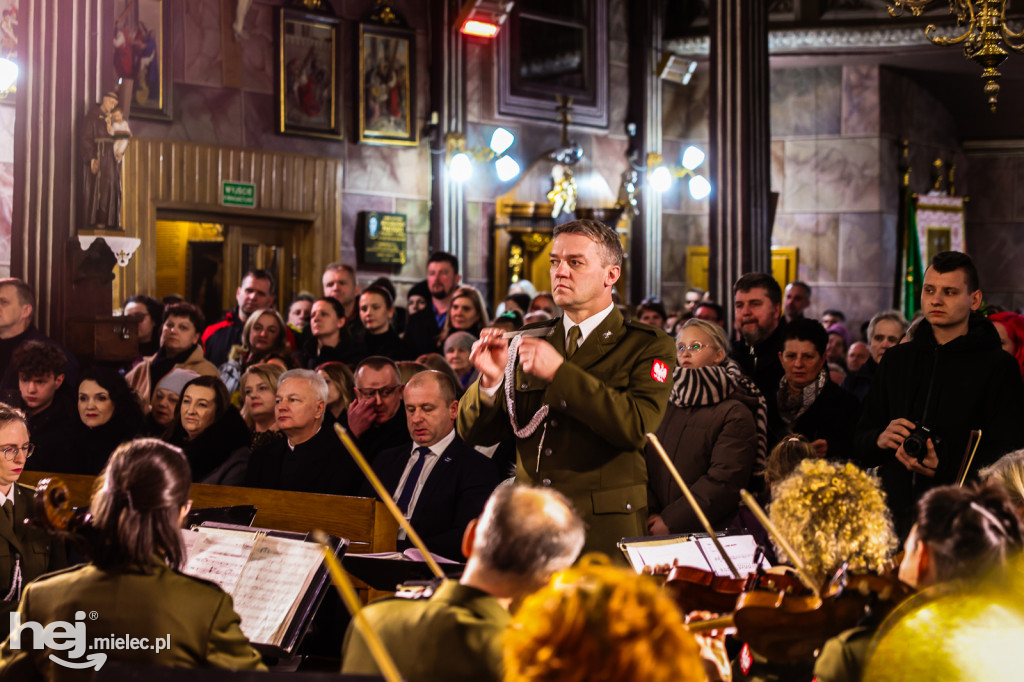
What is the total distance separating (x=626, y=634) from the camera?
1422 mm

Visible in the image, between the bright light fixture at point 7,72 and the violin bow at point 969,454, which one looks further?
the bright light fixture at point 7,72

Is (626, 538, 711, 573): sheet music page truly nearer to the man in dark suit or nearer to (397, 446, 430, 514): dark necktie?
the man in dark suit

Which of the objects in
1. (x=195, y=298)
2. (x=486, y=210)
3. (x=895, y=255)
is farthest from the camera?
(x=895, y=255)

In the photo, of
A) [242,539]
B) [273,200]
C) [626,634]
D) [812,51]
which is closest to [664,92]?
[812,51]

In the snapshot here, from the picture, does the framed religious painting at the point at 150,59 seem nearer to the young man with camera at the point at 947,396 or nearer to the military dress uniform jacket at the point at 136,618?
the young man with camera at the point at 947,396

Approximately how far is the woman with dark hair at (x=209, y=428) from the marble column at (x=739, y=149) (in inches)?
174

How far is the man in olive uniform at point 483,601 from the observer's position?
70.7 inches

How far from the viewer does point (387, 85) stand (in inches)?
459

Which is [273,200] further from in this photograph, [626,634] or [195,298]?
[626,634]

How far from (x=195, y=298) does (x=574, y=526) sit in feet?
30.8

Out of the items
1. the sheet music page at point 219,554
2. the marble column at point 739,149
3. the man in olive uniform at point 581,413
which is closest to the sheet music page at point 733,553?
the man in olive uniform at point 581,413

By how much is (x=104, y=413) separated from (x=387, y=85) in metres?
7.23

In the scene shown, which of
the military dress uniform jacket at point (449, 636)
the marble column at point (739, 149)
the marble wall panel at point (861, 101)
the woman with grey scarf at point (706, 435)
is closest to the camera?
the military dress uniform jacket at point (449, 636)

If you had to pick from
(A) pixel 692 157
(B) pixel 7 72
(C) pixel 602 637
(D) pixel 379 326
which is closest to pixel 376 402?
(D) pixel 379 326
